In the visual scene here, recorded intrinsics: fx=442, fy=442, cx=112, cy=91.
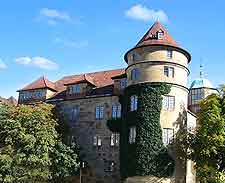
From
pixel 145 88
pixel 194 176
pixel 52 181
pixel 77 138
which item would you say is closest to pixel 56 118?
pixel 77 138

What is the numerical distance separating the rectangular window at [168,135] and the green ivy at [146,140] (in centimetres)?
63

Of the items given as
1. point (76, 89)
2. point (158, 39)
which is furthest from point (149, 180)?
point (76, 89)

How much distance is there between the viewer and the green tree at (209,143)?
145 ft

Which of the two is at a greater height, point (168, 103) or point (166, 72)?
point (166, 72)

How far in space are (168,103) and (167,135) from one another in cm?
346

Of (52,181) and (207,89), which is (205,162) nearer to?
(52,181)

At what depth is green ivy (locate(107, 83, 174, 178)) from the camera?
147ft

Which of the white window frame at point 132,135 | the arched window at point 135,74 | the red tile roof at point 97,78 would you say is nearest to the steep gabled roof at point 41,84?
the red tile roof at point 97,78

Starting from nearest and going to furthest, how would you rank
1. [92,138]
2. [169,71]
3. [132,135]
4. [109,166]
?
[132,135] < [169,71] < [109,166] < [92,138]

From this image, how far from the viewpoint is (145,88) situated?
4709cm

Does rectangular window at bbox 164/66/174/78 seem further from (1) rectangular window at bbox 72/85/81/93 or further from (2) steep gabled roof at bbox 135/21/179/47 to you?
(1) rectangular window at bbox 72/85/81/93

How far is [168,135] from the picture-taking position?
46156 millimetres

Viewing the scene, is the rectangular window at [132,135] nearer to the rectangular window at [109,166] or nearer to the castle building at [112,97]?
the castle building at [112,97]

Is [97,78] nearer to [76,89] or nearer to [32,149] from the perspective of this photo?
[76,89]
